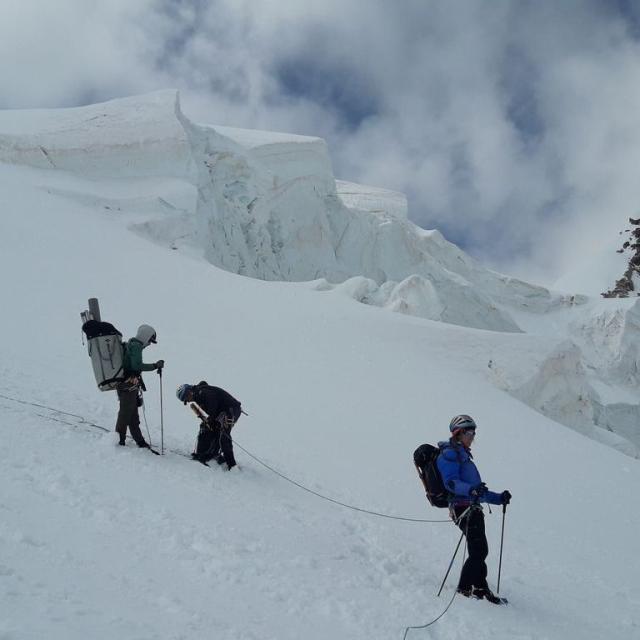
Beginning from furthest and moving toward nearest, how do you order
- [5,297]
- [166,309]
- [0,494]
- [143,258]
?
[143,258]
[166,309]
[5,297]
[0,494]

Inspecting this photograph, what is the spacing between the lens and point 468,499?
4488mm

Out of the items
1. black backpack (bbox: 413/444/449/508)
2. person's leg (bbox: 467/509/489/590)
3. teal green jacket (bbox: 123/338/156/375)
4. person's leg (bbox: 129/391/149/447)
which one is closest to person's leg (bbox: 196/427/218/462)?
person's leg (bbox: 129/391/149/447)

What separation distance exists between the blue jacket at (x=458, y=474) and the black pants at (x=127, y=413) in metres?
3.48

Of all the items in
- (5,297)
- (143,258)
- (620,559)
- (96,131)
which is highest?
(96,131)

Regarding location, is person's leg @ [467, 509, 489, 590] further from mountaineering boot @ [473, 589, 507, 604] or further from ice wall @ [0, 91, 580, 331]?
ice wall @ [0, 91, 580, 331]

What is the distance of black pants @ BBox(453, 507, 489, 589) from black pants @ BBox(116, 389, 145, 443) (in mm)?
3651

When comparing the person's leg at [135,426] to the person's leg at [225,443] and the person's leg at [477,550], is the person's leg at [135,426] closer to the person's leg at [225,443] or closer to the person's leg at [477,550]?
the person's leg at [225,443]

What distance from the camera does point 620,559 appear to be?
694 centimetres

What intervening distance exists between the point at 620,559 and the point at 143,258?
50.8ft

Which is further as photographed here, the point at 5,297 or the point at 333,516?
the point at 5,297

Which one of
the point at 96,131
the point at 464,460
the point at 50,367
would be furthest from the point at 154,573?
the point at 96,131

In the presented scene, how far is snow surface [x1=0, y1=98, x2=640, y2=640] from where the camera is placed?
132 inches

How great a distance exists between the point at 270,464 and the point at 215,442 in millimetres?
1107

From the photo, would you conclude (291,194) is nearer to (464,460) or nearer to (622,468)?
(622,468)
